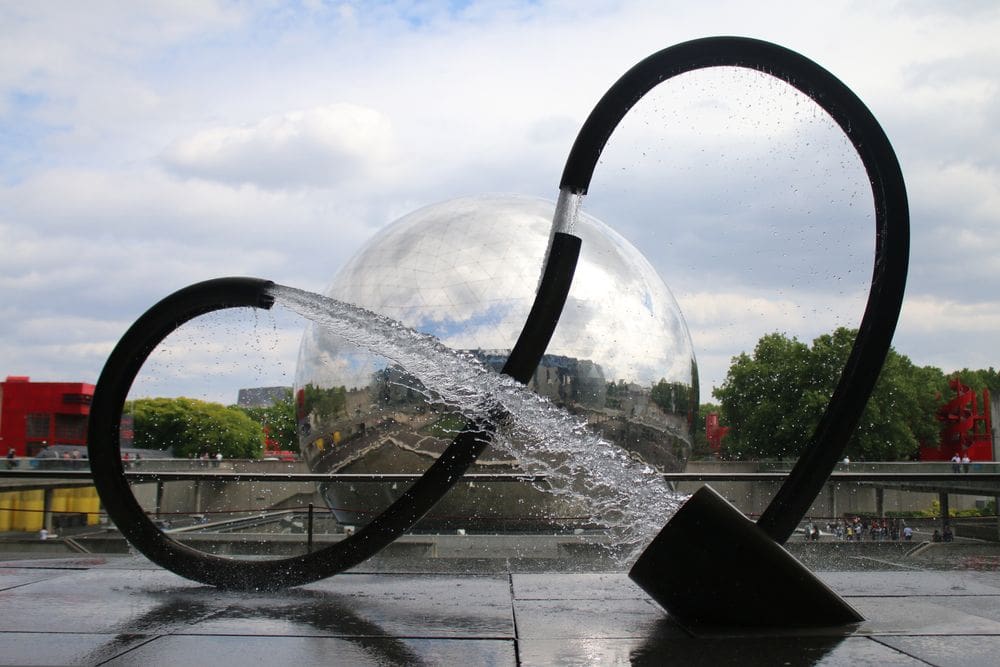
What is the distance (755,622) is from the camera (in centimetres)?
457

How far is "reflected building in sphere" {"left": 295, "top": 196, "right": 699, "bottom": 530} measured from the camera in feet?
41.4

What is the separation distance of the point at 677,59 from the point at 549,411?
2.44 meters

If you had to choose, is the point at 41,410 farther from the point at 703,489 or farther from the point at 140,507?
the point at 703,489

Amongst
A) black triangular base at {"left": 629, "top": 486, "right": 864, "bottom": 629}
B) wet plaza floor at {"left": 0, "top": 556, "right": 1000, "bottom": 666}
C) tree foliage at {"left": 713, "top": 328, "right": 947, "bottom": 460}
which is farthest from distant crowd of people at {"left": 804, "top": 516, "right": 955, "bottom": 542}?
tree foliage at {"left": 713, "top": 328, "right": 947, "bottom": 460}

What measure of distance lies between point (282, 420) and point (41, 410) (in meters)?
33.8

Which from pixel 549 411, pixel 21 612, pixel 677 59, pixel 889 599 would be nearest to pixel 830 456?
pixel 889 599

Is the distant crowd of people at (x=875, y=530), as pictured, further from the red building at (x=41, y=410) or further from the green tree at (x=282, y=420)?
the red building at (x=41, y=410)

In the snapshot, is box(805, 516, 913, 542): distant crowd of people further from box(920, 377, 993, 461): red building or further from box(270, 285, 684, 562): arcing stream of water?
box(920, 377, 993, 461): red building

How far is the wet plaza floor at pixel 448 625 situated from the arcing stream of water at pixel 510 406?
1.62 ft

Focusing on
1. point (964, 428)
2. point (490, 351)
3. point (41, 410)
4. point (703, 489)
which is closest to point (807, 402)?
point (964, 428)

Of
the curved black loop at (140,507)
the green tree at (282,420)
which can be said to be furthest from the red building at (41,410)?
the curved black loop at (140,507)

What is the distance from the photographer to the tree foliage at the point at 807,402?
130ft

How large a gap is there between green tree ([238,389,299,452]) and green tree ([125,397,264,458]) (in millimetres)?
5256

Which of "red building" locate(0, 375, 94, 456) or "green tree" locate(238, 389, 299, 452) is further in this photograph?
"red building" locate(0, 375, 94, 456)
